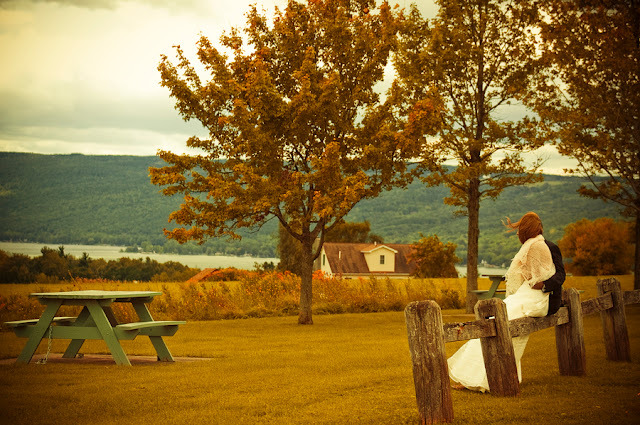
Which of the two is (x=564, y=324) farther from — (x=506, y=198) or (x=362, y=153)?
(x=506, y=198)

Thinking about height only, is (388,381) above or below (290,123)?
below

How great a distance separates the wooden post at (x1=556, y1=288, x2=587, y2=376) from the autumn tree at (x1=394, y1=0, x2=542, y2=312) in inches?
561

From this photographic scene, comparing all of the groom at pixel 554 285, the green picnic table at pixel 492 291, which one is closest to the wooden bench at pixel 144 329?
the groom at pixel 554 285

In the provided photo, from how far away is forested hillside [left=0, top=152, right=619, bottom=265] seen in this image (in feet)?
263

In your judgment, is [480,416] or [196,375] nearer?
[480,416]

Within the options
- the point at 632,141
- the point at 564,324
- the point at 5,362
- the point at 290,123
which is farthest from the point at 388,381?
the point at 632,141

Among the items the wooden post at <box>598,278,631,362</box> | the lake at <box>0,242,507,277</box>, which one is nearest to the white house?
the lake at <box>0,242,507,277</box>

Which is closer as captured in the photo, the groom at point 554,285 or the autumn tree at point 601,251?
the groom at point 554,285

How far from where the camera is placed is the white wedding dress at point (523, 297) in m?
8.25

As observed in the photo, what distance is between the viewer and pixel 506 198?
129375mm

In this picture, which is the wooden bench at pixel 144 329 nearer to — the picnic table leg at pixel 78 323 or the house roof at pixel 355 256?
the picnic table leg at pixel 78 323

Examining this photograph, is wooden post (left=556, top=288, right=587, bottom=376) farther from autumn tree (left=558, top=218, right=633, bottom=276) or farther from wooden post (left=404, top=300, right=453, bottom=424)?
autumn tree (left=558, top=218, right=633, bottom=276)

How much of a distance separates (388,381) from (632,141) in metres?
16.5

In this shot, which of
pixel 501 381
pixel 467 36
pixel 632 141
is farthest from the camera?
pixel 467 36
